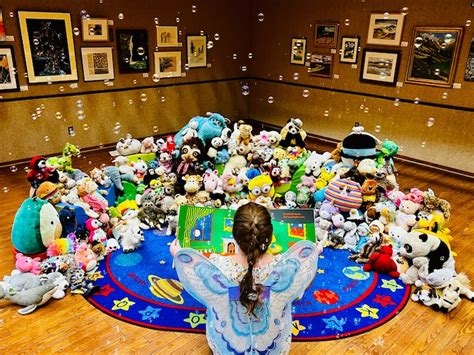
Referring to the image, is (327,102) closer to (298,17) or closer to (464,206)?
(298,17)

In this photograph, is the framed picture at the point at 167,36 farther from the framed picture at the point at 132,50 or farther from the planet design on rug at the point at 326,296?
the planet design on rug at the point at 326,296

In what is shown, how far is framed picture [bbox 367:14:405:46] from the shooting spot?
511 cm

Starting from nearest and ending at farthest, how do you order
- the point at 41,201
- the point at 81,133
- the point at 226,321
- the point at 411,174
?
the point at 226,321, the point at 41,201, the point at 411,174, the point at 81,133

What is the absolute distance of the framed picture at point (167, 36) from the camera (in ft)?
19.2

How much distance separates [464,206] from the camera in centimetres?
404

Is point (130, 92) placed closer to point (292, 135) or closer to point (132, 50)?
point (132, 50)

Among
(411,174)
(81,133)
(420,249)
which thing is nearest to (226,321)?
(420,249)

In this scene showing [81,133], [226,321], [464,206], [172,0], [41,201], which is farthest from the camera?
[172,0]

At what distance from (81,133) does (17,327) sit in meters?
3.64

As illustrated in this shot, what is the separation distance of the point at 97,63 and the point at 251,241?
459 centimetres

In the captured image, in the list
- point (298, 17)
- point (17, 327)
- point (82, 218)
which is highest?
point (298, 17)

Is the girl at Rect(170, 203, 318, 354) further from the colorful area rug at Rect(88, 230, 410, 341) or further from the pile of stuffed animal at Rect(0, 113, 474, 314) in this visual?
the pile of stuffed animal at Rect(0, 113, 474, 314)

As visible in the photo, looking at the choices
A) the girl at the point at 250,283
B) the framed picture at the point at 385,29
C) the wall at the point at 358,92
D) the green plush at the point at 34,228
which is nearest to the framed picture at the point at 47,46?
the green plush at the point at 34,228

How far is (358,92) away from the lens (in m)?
5.76
